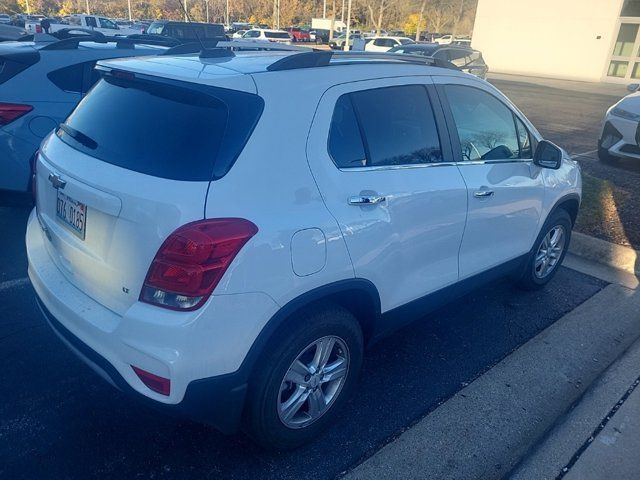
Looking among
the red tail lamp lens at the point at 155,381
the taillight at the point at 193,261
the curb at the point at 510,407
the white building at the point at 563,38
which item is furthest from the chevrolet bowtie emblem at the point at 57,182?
the white building at the point at 563,38

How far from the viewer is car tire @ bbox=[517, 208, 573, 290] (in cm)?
419

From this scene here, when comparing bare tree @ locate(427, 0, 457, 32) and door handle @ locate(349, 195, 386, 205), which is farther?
bare tree @ locate(427, 0, 457, 32)

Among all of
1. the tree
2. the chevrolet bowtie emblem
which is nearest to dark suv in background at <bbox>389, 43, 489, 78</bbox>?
the chevrolet bowtie emblem

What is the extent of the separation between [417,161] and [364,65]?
60 centimetres

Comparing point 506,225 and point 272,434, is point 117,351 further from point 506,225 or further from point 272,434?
point 506,225

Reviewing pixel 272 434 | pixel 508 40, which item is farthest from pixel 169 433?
pixel 508 40

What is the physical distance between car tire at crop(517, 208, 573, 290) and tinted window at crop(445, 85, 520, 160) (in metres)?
0.83

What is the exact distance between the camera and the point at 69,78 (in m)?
4.85

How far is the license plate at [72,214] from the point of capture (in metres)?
2.32

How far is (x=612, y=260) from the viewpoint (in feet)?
16.6

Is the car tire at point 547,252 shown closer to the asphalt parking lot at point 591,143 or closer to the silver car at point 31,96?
the asphalt parking lot at point 591,143

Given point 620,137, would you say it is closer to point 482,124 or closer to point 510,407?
point 482,124

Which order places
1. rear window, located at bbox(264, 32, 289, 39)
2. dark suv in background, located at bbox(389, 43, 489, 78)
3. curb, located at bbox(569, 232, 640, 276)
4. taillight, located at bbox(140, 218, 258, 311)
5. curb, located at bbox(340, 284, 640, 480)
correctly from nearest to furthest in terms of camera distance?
taillight, located at bbox(140, 218, 258, 311)
curb, located at bbox(340, 284, 640, 480)
curb, located at bbox(569, 232, 640, 276)
dark suv in background, located at bbox(389, 43, 489, 78)
rear window, located at bbox(264, 32, 289, 39)

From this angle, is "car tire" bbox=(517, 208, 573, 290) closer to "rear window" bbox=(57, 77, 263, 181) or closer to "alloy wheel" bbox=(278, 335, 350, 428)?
"alloy wheel" bbox=(278, 335, 350, 428)
